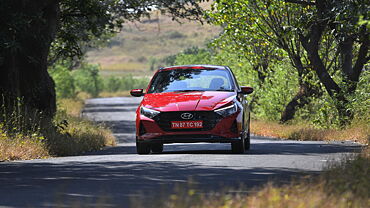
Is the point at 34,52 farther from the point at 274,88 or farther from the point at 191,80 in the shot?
the point at 274,88

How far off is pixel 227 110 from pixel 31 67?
7216 millimetres

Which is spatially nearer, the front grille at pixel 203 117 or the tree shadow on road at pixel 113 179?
the tree shadow on road at pixel 113 179

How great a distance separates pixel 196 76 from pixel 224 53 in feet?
77.9

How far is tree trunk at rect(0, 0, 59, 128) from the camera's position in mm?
20219

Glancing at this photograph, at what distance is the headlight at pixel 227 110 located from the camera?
15.8 meters

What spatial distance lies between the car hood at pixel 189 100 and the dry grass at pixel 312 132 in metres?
5.12

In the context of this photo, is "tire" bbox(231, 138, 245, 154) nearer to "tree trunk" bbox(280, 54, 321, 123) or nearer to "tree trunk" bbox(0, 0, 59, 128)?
"tree trunk" bbox(0, 0, 59, 128)

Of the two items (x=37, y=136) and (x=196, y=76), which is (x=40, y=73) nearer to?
(x=37, y=136)

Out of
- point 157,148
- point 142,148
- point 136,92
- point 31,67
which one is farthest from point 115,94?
point 142,148

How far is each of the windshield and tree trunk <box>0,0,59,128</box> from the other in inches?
145

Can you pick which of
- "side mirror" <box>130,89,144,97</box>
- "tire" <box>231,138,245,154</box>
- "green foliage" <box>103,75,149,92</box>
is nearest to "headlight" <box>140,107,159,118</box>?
"side mirror" <box>130,89,144,97</box>

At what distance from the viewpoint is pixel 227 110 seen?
15.8 meters

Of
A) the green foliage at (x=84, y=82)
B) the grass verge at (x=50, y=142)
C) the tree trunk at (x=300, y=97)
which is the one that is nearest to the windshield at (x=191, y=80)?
the grass verge at (x=50, y=142)

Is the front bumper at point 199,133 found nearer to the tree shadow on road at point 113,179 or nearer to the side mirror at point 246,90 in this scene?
the side mirror at point 246,90
